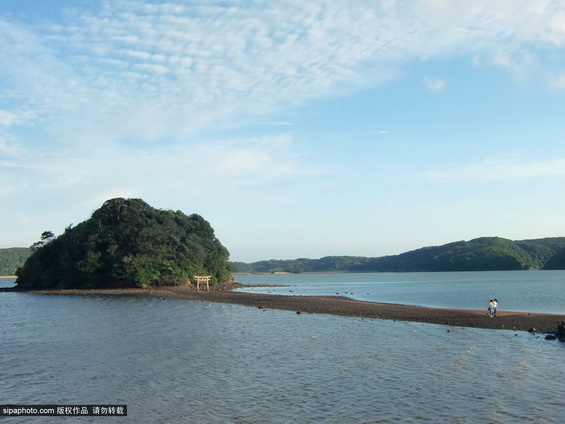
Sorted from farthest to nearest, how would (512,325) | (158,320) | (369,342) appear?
(158,320) < (512,325) < (369,342)

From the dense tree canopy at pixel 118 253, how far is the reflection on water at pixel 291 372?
55995 millimetres

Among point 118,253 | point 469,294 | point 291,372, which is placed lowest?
point 469,294

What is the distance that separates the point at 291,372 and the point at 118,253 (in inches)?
3080

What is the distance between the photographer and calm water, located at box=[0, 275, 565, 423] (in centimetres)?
1650

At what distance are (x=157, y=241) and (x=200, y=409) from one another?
85403 mm

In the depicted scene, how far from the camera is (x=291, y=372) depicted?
22.2 m

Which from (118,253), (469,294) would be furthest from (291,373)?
(118,253)

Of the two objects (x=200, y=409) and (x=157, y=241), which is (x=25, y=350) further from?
(x=157, y=241)

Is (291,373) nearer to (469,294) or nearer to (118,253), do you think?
(469,294)

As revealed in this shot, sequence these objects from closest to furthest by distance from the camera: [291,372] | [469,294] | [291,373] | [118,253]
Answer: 1. [291,373]
2. [291,372]
3. [469,294]
4. [118,253]

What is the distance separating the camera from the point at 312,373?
21984 millimetres

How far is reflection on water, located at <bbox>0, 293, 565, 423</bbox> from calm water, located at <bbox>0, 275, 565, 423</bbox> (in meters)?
0.06

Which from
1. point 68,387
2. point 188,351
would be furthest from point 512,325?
point 68,387

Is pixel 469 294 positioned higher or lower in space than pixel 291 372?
lower
